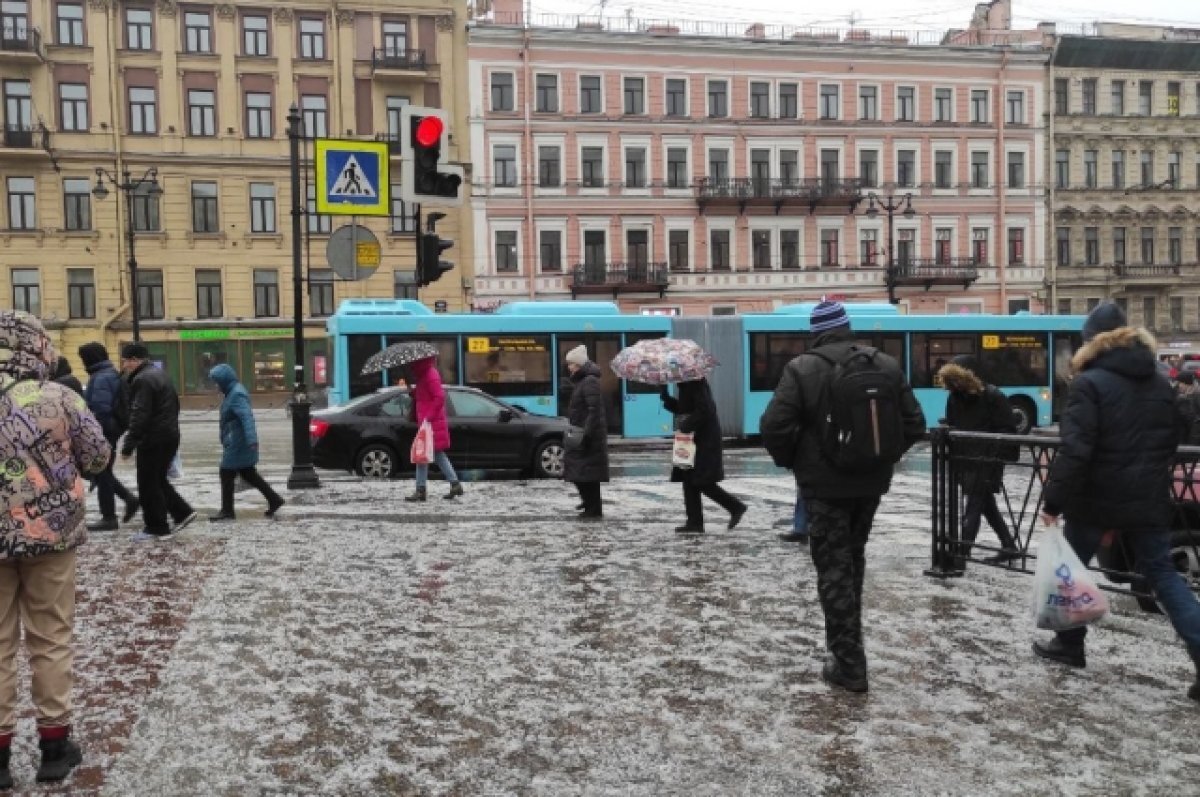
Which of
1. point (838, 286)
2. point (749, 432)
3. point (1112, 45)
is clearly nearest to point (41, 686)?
point (749, 432)

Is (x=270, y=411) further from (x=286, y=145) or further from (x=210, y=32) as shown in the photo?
(x=210, y=32)

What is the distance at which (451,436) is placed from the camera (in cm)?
1516

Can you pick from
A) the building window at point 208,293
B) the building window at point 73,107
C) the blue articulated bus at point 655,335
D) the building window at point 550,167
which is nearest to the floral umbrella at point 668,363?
the blue articulated bus at point 655,335

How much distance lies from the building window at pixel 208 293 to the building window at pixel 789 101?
25367 mm

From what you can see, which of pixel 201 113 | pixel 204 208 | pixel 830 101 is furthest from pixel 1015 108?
pixel 204 208

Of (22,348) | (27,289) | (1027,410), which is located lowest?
(1027,410)

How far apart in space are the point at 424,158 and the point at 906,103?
42.0 metres

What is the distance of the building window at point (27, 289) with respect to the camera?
129 feet

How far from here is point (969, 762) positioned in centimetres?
426

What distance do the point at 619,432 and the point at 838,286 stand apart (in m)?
28.3

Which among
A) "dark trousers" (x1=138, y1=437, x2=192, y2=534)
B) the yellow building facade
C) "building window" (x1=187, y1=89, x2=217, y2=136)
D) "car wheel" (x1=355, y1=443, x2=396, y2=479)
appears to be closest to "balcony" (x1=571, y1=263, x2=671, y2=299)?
the yellow building facade

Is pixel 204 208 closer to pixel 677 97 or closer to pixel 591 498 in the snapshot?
pixel 677 97

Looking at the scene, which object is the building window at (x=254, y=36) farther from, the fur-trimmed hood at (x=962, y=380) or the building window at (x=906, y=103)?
the fur-trimmed hood at (x=962, y=380)

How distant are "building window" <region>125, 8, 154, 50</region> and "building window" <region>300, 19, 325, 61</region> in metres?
5.62
